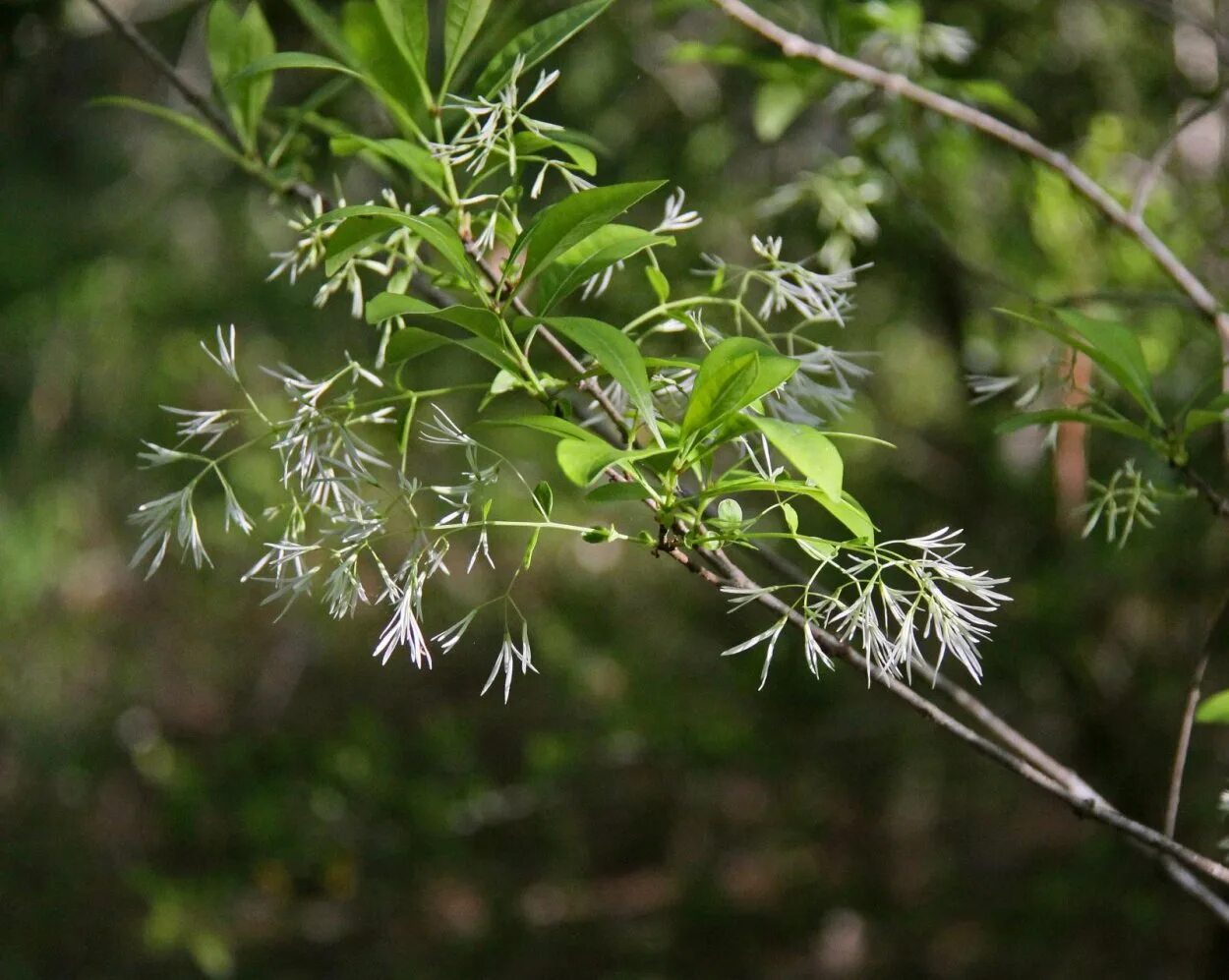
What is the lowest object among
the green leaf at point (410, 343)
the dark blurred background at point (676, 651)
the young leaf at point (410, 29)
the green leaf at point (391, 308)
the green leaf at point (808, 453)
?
the dark blurred background at point (676, 651)

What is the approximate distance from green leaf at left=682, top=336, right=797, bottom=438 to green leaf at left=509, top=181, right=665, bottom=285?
97mm

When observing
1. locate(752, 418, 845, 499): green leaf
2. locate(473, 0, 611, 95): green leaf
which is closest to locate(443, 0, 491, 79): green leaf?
locate(473, 0, 611, 95): green leaf

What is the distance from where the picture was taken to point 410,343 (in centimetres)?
68

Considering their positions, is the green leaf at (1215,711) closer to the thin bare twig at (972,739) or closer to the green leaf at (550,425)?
the thin bare twig at (972,739)

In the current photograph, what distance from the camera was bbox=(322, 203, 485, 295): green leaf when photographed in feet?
2.03

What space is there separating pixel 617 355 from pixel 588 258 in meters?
0.12

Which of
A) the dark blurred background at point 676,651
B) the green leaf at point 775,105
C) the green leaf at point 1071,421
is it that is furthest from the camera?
the dark blurred background at point 676,651

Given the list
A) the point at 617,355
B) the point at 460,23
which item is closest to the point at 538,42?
the point at 460,23

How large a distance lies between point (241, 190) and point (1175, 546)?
6.68ft

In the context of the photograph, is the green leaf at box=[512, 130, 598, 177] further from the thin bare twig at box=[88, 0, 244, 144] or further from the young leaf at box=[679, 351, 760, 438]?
the thin bare twig at box=[88, 0, 244, 144]

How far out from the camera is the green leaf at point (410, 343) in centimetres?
67

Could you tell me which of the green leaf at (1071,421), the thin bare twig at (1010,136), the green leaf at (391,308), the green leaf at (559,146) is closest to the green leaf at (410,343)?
the green leaf at (391,308)

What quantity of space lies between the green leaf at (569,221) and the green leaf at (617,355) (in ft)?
0.23

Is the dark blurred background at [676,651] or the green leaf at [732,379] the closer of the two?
the green leaf at [732,379]
